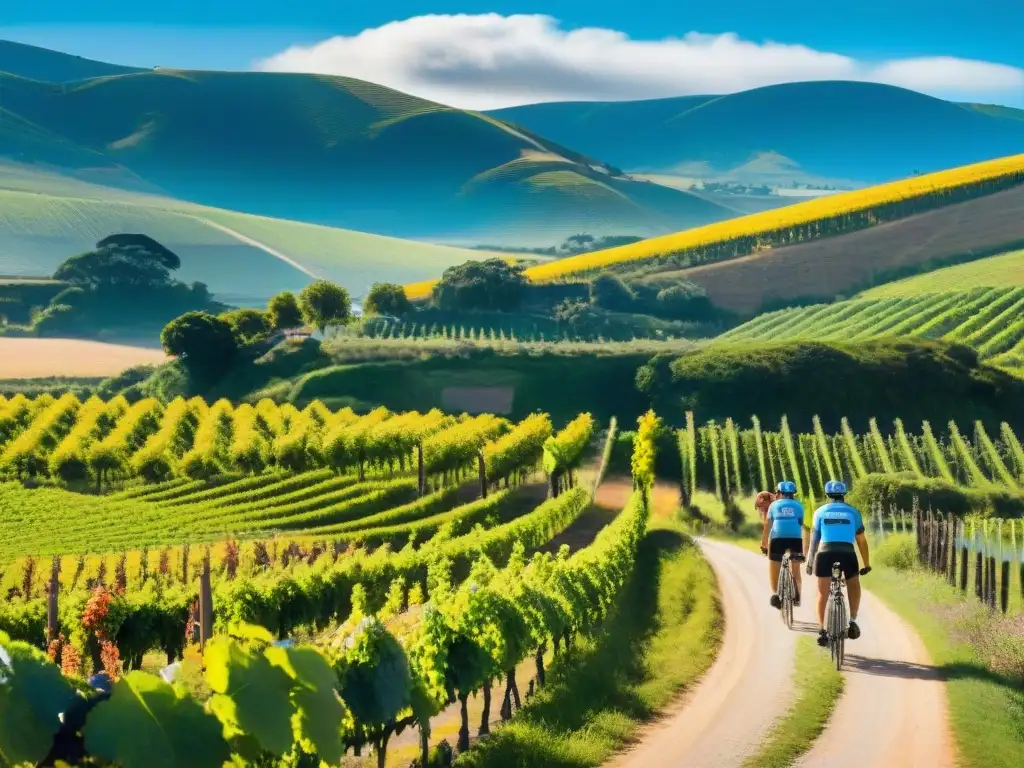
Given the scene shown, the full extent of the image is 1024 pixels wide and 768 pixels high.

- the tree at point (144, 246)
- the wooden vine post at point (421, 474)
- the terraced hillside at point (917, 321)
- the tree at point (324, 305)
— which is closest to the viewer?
the wooden vine post at point (421, 474)

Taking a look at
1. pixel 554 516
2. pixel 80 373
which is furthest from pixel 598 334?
pixel 554 516

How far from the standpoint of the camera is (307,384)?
74.1m

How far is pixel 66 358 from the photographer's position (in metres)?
104

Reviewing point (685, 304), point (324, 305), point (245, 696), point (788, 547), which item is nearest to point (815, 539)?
point (788, 547)

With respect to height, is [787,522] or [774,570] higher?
[787,522]

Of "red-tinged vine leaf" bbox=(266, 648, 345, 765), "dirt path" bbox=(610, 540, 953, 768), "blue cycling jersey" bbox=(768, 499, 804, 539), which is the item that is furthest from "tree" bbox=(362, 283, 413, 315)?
"red-tinged vine leaf" bbox=(266, 648, 345, 765)

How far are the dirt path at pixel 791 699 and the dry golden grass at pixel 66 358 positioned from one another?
3210 inches

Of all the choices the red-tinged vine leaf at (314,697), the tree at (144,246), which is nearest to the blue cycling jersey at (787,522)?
the red-tinged vine leaf at (314,697)

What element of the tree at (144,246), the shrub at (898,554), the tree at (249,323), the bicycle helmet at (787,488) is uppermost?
the tree at (144,246)

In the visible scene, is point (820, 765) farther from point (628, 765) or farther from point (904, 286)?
point (904, 286)

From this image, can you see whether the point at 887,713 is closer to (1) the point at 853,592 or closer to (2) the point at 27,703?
(1) the point at 853,592

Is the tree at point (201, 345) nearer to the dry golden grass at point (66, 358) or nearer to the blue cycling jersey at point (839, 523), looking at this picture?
the dry golden grass at point (66, 358)

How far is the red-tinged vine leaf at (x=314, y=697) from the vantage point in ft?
32.9

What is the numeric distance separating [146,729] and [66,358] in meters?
100
